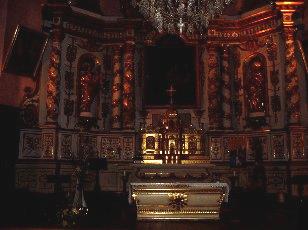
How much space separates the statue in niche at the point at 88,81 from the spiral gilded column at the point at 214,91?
3.88 m

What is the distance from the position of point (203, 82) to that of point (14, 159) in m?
6.61

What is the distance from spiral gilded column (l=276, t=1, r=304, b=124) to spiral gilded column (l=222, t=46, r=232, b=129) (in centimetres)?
194

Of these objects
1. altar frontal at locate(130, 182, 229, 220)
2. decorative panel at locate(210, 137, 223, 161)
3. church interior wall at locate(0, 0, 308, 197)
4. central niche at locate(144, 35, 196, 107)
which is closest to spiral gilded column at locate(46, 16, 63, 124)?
church interior wall at locate(0, 0, 308, 197)

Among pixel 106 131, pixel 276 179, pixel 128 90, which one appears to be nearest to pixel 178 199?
pixel 276 179

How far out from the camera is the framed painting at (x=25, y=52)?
1101 cm

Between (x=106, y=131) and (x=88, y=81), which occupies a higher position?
(x=88, y=81)

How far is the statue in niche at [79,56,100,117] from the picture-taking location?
41.1ft

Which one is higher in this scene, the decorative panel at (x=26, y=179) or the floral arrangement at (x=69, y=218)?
the decorative panel at (x=26, y=179)

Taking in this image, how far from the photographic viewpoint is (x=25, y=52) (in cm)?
1144

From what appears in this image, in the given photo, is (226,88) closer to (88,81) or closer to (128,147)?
(128,147)

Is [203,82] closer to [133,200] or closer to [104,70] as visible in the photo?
[104,70]

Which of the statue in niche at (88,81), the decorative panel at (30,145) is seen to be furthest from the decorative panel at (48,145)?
the statue in niche at (88,81)

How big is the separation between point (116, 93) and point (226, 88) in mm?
3762

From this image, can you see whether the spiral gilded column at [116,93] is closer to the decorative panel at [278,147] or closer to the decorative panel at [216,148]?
the decorative panel at [216,148]
